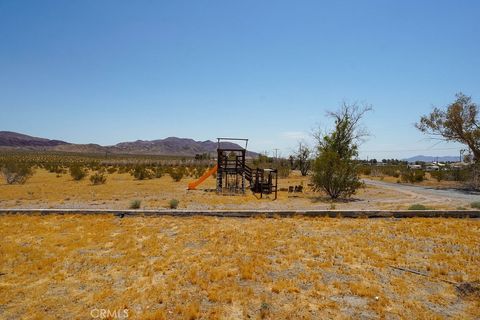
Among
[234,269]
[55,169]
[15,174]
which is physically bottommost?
[234,269]

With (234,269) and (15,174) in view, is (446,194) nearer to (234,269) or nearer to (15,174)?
(234,269)

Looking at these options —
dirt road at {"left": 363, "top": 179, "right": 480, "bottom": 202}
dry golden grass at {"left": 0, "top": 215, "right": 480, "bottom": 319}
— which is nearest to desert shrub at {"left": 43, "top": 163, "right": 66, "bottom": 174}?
dry golden grass at {"left": 0, "top": 215, "right": 480, "bottom": 319}

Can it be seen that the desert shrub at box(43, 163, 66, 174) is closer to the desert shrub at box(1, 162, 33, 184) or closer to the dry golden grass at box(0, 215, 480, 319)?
the desert shrub at box(1, 162, 33, 184)

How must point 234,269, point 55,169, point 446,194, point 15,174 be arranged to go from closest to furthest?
point 234,269
point 446,194
point 15,174
point 55,169

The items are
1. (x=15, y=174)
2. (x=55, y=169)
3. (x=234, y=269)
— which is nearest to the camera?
(x=234, y=269)

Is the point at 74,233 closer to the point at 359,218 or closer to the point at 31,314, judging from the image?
the point at 31,314

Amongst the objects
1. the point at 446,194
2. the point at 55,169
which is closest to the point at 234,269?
the point at 446,194

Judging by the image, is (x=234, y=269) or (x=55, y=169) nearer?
(x=234, y=269)

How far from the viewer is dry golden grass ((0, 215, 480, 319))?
5719mm

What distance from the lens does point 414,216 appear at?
13422mm

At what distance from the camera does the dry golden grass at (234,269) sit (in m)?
5.72

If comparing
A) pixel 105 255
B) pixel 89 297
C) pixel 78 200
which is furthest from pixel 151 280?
pixel 78 200

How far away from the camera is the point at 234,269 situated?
746cm

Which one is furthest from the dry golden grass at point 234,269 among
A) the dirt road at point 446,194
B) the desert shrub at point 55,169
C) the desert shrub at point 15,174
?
the desert shrub at point 55,169
